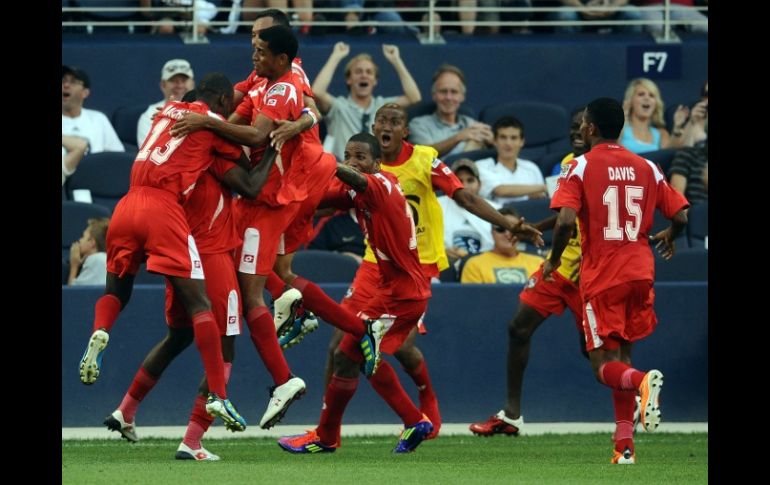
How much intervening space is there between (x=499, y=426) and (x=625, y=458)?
236 centimetres

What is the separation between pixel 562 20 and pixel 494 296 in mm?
5266

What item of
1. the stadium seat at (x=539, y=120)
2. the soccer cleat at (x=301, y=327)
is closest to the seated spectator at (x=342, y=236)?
the stadium seat at (x=539, y=120)

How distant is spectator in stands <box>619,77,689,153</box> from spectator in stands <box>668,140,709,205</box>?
1.46ft

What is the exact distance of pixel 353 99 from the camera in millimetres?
14055

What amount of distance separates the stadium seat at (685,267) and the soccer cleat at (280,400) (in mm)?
5058

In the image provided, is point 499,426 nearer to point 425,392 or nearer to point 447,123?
point 425,392

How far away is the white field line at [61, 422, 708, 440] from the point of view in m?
11.2

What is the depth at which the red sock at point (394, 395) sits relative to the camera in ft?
31.0

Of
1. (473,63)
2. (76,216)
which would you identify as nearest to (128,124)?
(76,216)

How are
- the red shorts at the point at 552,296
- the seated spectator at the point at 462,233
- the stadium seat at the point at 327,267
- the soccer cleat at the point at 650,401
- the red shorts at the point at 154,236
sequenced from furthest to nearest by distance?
the seated spectator at the point at 462,233 < the stadium seat at the point at 327,267 < the red shorts at the point at 552,296 < the red shorts at the point at 154,236 < the soccer cleat at the point at 650,401

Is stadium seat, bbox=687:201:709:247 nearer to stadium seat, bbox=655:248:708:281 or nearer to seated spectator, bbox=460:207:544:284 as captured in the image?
stadium seat, bbox=655:248:708:281

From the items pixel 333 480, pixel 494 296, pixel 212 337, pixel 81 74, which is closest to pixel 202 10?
pixel 81 74

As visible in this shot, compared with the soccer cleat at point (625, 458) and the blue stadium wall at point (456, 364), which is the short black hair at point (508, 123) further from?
the soccer cleat at point (625, 458)
